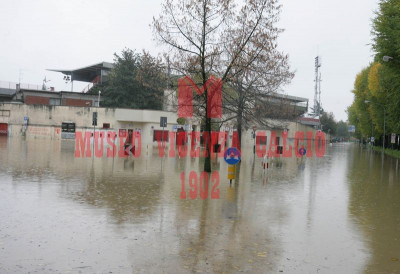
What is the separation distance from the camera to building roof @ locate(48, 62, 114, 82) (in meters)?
73.4

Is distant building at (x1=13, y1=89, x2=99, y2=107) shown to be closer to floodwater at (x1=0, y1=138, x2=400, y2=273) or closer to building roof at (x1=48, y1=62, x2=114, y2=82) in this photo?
building roof at (x1=48, y1=62, x2=114, y2=82)

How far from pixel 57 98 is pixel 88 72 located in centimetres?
1561

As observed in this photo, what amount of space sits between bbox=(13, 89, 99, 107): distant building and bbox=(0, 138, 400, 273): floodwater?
52260 millimetres

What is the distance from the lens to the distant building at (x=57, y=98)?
213ft

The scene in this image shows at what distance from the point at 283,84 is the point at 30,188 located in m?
18.1

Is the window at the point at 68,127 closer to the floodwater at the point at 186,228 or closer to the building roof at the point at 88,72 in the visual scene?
the building roof at the point at 88,72

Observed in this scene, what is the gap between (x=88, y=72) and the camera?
80312mm

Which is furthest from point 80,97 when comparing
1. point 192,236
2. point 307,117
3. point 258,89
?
point 307,117

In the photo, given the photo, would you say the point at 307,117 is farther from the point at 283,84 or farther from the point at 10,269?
the point at 10,269

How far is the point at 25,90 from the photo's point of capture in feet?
212

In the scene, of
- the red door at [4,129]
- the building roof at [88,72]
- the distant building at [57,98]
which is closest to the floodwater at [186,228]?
the red door at [4,129]

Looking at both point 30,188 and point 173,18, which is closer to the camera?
point 30,188

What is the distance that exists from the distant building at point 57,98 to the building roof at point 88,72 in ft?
30.0

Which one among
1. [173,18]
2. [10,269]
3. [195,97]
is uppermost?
[173,18]
